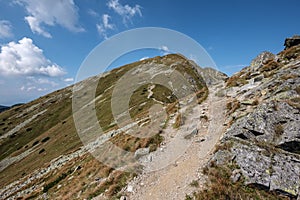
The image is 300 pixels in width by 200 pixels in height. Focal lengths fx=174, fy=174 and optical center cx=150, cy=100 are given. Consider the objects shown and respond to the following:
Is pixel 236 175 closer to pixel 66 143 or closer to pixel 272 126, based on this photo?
pixel 272 126

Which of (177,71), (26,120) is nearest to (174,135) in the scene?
(177,71)

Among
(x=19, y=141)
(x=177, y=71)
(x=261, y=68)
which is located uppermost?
(x=177, y=71)

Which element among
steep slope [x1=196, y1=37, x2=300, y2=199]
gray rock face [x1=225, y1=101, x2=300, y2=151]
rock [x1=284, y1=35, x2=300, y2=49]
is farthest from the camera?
rock [x1=284, y1=35, x2=300, y2=49]

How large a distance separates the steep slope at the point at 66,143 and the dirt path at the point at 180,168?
1.44m

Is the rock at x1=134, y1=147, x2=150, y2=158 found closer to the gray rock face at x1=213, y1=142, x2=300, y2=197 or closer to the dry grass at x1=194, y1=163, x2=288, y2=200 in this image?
the gray rock face at x1=213, y1=142, x2=300, y2=197

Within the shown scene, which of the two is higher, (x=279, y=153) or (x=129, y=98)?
(x=129, y=98)

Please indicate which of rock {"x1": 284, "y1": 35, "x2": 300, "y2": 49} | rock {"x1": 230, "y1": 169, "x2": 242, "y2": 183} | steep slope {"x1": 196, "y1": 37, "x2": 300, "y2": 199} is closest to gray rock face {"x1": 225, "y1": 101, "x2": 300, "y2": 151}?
steep slope {"x1": 196, "y1": 37, "x2": 300, "y2": 199}

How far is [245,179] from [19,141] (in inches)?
4452

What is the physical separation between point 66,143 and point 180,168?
5749 centimetres

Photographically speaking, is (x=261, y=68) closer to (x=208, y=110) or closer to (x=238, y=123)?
(x=208, y=110)

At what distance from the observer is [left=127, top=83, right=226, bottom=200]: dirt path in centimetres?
1140

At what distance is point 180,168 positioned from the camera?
1334cm

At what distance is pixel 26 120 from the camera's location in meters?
119

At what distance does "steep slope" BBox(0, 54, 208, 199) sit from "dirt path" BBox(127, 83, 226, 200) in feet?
4.72
